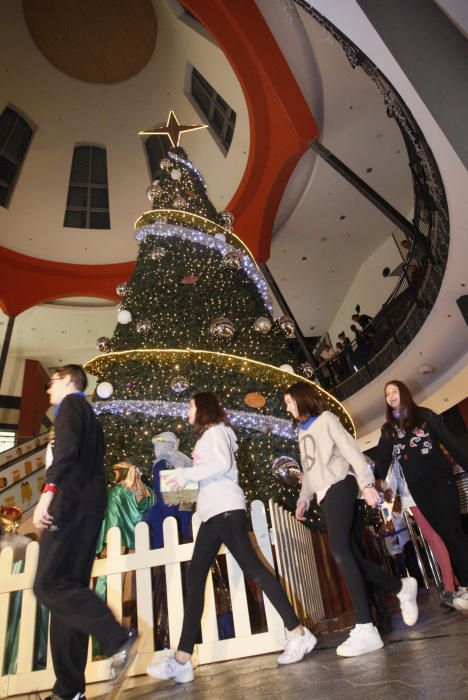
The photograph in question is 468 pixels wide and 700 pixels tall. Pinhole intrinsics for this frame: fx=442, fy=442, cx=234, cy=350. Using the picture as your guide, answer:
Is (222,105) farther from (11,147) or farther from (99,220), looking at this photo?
(11,147)

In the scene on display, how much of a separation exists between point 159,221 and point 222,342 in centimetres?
205

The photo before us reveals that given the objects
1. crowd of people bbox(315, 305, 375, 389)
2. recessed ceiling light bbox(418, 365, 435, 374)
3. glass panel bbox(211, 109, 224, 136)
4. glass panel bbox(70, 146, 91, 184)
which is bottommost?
recessed ceiling light bbox(418, 365, 435, 374)

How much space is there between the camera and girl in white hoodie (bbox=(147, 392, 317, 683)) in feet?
6.72

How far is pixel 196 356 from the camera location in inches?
172

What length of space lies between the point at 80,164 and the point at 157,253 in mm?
9355

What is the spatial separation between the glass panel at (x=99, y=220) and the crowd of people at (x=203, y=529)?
37.4 feet

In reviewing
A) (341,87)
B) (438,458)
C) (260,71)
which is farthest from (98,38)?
(438,458)

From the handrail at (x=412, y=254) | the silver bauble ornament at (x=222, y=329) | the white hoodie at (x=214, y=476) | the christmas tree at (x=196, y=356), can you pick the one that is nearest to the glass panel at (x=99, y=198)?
the handrail at (x=412, y=254)

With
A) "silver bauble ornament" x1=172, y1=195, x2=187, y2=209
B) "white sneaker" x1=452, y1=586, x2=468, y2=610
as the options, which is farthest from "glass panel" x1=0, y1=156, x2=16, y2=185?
"white sneaker" x1=452, y1=586, x2=468, y2=610

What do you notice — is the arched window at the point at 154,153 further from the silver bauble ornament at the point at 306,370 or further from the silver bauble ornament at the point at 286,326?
the silver bauble ornament at the point at 306,370

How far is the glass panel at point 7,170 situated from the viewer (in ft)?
38.7

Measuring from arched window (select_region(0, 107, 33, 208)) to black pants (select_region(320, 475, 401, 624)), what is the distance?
40.8 feet

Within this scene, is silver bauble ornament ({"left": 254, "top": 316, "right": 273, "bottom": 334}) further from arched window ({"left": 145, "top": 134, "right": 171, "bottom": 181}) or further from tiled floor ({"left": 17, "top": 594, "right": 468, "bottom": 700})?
arched window ({"left": 145, "top": 134, "right": 171, "bottom": 181})

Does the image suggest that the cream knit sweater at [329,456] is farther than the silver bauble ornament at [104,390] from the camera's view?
No
